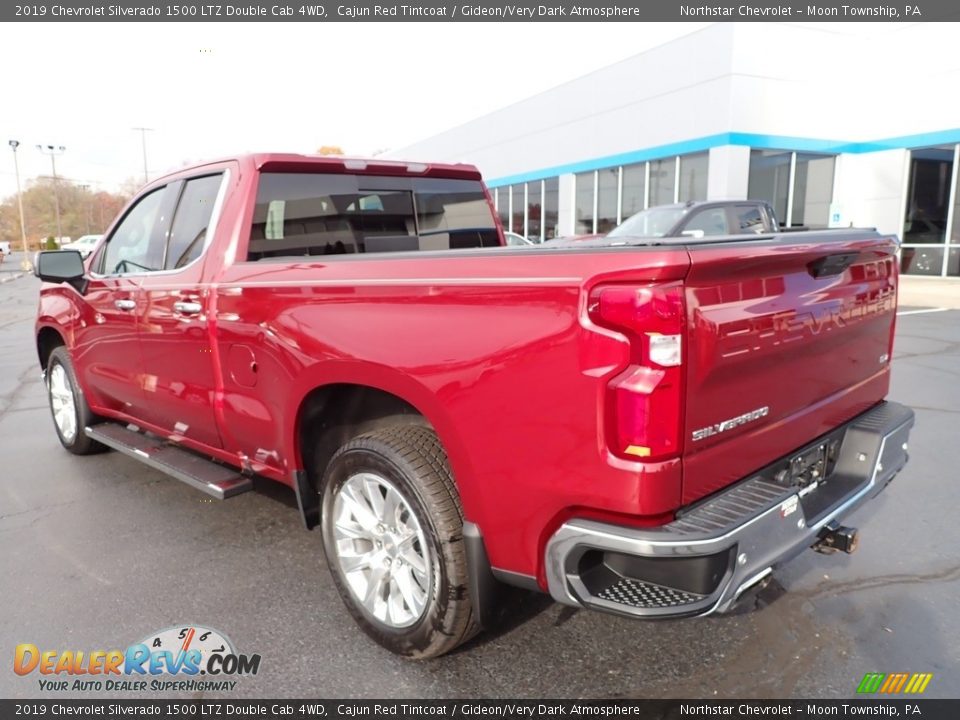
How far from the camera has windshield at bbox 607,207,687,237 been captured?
1077cm

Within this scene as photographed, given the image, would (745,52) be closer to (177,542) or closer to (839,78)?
(839,78)

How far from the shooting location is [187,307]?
3.53 metres

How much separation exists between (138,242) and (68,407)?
1711mm

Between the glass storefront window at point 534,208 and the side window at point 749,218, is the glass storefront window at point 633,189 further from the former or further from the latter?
the side window at point 749,218

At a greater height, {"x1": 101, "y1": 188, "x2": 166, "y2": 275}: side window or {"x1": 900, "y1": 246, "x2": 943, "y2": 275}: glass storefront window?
{"x1": 101, "y1": 188, "x2": 166, "y2": 275}: side window

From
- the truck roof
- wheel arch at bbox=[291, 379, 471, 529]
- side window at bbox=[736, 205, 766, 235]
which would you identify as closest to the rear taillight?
wheel arch at bbox=[291, 379, 471, 529]

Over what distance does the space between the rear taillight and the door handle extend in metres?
2.28

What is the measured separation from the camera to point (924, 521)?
3846mm

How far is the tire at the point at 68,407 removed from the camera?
4.97 metres

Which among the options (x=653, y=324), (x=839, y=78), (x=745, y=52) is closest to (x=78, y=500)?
(x=653, y=324)

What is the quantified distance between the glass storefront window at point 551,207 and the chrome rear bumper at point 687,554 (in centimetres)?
2500

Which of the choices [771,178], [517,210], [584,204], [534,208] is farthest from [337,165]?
[517,210]

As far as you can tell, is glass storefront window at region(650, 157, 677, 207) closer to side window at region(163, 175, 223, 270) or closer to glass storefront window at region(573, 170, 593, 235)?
glass storefront window at region(573, 170, 593, 235)

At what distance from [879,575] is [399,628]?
7.44ft
